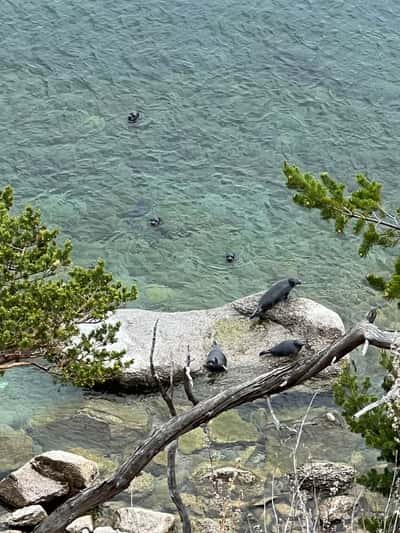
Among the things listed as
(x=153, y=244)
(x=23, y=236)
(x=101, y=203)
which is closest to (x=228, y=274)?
(x=153, y=244)

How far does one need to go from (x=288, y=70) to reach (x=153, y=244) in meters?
8.52

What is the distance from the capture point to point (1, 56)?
2648cm

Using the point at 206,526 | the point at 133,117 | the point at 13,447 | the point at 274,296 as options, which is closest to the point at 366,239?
the point at 206,526

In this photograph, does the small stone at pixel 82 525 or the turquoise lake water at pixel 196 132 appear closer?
the small stone at pixel 82 525

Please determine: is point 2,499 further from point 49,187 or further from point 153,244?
point 49,187

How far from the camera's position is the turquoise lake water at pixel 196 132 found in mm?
20062

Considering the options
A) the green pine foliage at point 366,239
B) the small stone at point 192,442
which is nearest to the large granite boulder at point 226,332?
the small stone at point 192,442

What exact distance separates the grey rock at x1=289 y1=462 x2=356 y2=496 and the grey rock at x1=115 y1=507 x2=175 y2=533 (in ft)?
7.06

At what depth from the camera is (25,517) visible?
43.8ft

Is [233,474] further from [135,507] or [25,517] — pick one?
[25,517]

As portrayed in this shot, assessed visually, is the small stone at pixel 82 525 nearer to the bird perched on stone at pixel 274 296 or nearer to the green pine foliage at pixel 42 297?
the green pine foliage at pixel 42 297

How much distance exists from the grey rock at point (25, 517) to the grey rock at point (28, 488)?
0.86 ft

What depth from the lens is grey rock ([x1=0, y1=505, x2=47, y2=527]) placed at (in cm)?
1332

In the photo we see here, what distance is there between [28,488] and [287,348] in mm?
5317
